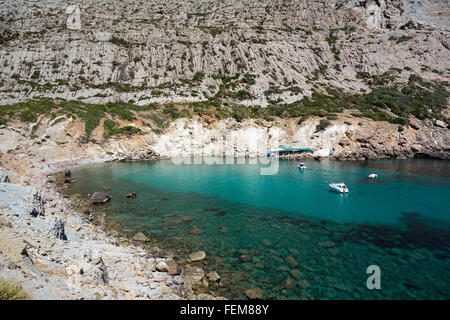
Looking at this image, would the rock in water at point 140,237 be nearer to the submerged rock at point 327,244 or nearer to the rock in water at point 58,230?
the rock in water at point 58,230

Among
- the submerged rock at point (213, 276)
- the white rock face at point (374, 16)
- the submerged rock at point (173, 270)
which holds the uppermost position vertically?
the white rock face at point (374, 16)

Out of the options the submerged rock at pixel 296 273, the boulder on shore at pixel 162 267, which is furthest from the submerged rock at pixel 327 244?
the boulder on shore at pixel 162 267

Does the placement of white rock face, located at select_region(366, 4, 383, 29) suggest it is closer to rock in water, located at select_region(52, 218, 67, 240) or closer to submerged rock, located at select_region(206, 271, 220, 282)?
submerged rock, located at select_region(206, 271, 220, 282)

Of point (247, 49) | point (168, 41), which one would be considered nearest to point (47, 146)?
point (168, 41)

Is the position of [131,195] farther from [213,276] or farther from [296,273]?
[296,273]

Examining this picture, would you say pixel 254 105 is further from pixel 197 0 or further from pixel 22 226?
pixel 197 0

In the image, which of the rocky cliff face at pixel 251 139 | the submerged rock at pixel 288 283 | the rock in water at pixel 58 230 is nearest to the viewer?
the submerged rock at pixel 288 283
